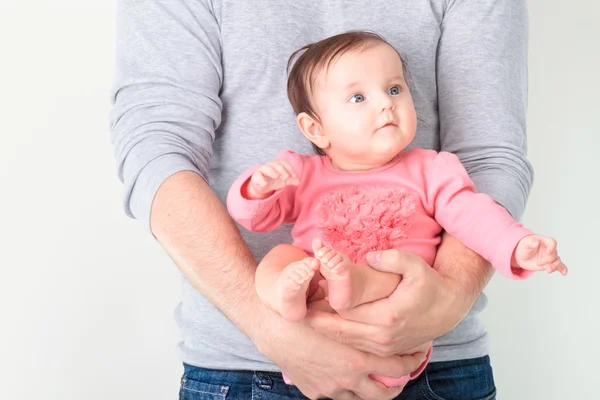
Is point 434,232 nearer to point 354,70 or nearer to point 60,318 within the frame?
point 354,70

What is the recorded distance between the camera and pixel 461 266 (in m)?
1.57

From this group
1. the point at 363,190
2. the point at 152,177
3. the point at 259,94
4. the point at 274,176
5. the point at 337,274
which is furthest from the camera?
the point at 259,94

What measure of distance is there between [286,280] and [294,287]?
0.02 metres

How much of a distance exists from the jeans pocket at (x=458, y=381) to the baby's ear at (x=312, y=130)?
1.62 feet

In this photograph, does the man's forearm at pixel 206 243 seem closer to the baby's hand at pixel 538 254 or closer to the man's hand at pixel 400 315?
the man's hand at pixel 400 315

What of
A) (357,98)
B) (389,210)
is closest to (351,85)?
(357,98)

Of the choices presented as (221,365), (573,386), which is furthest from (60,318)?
(573,386)

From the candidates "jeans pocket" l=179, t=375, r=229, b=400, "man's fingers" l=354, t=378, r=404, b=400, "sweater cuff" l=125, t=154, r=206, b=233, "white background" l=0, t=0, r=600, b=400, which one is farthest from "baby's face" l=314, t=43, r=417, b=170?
"white background" l=0, t=0, r=600, b=400

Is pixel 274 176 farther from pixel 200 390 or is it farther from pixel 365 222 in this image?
pixel 200 390

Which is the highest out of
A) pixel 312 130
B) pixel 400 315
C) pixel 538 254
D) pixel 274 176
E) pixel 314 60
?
pixel 314 60

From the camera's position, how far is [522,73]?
193 cm

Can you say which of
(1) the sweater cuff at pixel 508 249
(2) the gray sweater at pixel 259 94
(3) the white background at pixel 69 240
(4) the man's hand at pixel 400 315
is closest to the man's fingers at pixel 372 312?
(4) the man's hand at pixel 400 315

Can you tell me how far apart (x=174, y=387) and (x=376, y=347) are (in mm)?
1123

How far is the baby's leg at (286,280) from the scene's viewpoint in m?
1.35
